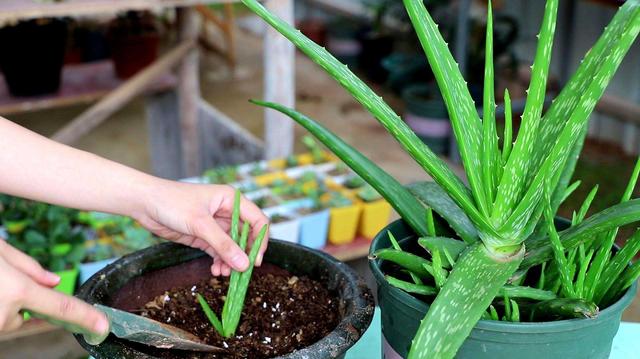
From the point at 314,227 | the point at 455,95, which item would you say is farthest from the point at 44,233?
the point at 455,95

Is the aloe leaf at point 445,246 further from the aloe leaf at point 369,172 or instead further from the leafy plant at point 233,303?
the leafy plant at point 233,303

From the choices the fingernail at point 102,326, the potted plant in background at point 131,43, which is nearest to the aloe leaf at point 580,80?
the fingernail at point 102,326

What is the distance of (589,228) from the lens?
25.7 inches

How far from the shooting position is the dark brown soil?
765mm

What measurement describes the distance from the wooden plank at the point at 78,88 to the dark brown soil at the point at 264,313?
1852 millimetres

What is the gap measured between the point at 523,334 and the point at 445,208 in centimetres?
18

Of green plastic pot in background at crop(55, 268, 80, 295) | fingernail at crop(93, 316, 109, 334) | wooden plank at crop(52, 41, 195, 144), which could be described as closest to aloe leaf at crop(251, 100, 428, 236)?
fingernail at crop(93, 316, 109, 334)

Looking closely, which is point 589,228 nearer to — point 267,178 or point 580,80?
point 580,80

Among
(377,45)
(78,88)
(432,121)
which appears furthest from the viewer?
(377,45)

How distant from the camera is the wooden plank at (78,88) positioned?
250cm

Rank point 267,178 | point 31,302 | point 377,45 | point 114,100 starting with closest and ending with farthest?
point 31,302 → point 267,178 → point 114,100 → point 377,45

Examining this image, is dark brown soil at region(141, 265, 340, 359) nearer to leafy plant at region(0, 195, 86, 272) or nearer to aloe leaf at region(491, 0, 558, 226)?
aloe leaf at region(491, 0, 558, 226)

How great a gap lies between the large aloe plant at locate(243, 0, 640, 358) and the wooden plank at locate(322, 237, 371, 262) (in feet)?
4.54

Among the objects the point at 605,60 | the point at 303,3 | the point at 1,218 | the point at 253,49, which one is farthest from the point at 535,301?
the point at 303,3
